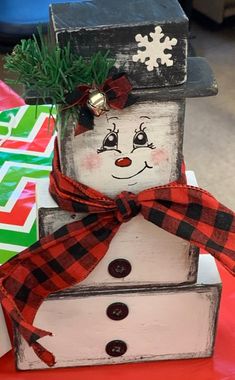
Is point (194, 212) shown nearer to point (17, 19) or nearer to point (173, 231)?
point (173, 231)

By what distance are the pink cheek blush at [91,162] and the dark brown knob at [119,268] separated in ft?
0.44

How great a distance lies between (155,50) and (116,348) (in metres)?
0.42

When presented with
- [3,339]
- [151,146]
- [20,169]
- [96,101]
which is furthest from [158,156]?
[20,169]

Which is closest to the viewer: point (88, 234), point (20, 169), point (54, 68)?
point (54, 68)

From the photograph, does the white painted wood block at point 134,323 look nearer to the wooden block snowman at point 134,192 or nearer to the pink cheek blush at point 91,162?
the wooden block snowman at point 134,192

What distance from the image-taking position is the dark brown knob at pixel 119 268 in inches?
32.8

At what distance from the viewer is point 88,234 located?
0.80 metres

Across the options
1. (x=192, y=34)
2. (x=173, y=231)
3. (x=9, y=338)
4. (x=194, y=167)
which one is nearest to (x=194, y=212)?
(x=173, y=231)

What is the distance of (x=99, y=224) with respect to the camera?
0.79 m

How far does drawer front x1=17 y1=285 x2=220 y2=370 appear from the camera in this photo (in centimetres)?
87

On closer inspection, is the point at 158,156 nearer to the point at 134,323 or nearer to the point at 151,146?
the point at 151,146

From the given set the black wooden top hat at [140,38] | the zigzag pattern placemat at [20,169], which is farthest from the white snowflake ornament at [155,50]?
the zigzag pattern placemat at [20,169]

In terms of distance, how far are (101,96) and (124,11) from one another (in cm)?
10

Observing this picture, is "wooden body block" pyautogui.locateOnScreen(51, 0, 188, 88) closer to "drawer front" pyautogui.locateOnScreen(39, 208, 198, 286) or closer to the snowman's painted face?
the snowman's painted face
